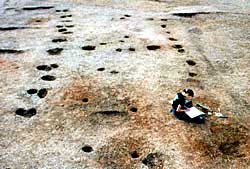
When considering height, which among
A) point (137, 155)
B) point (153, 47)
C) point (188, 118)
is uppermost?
point (153, 47)

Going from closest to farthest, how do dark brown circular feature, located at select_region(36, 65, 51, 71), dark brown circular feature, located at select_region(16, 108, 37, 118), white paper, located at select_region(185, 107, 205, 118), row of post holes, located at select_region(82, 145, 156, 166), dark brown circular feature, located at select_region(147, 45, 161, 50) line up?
row of post holes, located at select_region(82, 145, 156, 166) < white paper, located at select_region(185, 107, 205, 118) < dark brown circular feature, located at select_region(16, 108, 37, 118) < dark brown circular feature, located at select_region(36, 65, 51, 71) < dark brown circular feature, located at select_region(147, 45, 161, 50)

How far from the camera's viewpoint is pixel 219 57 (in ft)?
74.4

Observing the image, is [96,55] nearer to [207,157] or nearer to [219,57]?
[219,57]

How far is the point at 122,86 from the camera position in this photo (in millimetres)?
19266

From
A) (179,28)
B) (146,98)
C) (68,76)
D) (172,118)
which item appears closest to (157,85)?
(146,98)

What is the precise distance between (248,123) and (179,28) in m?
11.2

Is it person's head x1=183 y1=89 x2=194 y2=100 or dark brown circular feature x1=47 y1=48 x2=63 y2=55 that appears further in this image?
dark brown circular feature x1=47 y1=48 x2=63 y2=55

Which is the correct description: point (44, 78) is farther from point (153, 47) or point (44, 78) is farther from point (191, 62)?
point (191, 62)

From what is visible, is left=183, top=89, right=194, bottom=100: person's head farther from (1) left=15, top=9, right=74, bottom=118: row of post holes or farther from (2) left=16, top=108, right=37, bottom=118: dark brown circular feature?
(2) left=16, top=108, right=37, bottom=118: dark brown circular feature

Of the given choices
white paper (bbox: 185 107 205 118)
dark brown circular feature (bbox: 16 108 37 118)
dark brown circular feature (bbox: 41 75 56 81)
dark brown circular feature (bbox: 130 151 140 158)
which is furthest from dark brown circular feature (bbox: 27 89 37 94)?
white paper (bbox: 185 107 205 118)

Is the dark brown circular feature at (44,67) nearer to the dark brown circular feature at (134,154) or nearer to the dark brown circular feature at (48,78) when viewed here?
the dark brown circular feature at (48,78)

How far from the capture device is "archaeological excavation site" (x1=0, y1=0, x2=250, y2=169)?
49.2ft

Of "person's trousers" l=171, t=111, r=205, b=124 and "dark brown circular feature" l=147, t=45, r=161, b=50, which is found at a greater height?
"dark brown circular feature" l=147, t=45, r=161, b=50

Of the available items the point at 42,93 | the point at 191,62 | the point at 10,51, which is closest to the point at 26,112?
the point at 42,93
